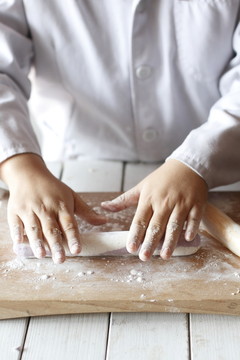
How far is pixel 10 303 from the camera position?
32.7 inches

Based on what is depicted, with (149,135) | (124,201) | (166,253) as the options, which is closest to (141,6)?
(149,135)

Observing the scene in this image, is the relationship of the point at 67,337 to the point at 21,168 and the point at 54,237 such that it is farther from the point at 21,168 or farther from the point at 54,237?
the point at 21,168

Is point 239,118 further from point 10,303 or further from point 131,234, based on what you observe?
point 10,303

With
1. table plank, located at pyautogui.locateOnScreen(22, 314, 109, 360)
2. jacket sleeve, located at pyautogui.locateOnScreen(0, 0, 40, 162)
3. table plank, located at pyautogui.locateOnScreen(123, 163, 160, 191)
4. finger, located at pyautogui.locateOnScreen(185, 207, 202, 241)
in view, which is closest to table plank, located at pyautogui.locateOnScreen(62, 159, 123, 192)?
table plank, located at pyautogui.locateOnScreen(123, 163, 160, 191)

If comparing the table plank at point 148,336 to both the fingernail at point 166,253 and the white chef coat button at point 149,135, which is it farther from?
the white chef coat button at point 149,135

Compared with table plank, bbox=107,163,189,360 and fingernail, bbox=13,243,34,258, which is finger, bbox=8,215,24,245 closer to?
fingernail, bbox=13,243,34,258

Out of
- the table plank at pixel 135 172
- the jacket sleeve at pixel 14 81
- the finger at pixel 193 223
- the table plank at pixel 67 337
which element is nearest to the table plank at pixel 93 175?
the table plank at pixel 135 172

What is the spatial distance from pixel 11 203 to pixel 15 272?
0.12 m

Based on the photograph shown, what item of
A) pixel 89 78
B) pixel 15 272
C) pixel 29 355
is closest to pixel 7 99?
pixel 89 78

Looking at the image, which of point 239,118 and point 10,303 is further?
point 239,118

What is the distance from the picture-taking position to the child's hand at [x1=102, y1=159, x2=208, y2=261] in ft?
2.93

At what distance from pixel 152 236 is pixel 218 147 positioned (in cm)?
20

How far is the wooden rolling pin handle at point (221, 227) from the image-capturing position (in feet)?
2.99

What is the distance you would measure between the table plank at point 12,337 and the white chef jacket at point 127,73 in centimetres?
28
